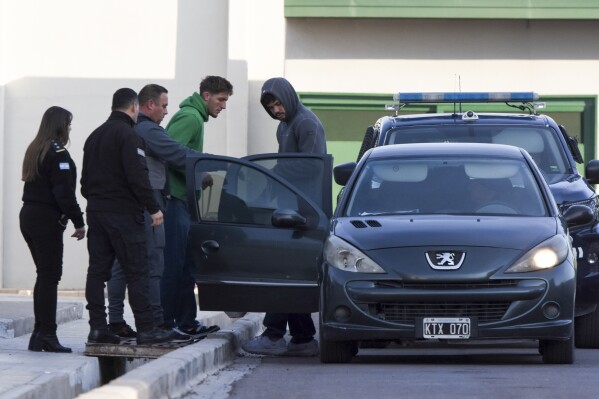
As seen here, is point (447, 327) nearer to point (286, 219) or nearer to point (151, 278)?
point (286, 219)

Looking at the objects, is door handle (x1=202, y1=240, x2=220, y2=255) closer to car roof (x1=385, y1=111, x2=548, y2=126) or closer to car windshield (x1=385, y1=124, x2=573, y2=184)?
car windshield (x1=385, y1=124, x2=573, y2=184)

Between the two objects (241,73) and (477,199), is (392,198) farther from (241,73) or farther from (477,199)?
(241,73)

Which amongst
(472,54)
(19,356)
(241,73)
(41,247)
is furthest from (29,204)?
(472,54)

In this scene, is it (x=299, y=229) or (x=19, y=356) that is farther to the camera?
(x=299, y=229)

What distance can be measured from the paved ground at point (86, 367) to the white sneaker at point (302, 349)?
1.44 feet

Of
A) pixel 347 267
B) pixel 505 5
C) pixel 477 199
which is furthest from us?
pixel 505 5

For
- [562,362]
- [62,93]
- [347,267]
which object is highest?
[62,93]

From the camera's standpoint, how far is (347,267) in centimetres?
1048

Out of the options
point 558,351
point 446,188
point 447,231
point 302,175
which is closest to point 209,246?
point 302,175

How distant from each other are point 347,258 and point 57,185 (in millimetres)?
2129

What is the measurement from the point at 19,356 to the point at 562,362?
3706 mm

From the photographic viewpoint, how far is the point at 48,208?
432 inches

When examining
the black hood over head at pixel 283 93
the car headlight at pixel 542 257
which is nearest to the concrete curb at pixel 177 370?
the black hood over head at pixel 283 93

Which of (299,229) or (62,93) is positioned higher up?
(62,93)
